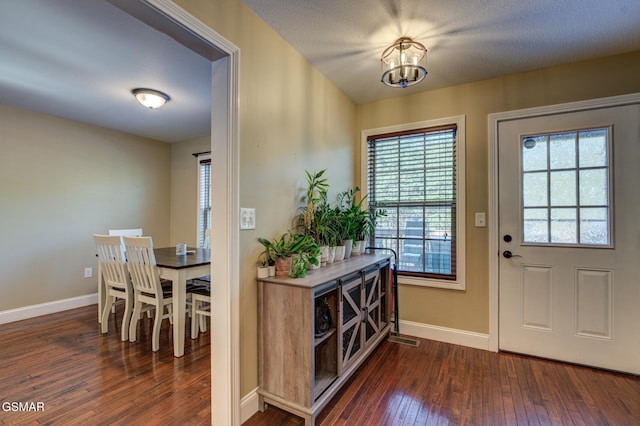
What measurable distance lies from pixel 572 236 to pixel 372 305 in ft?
5.65

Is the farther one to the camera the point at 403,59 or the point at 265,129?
the point at 403,59

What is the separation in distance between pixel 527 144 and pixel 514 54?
75 centimetres

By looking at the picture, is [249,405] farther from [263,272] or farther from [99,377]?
[99,377]

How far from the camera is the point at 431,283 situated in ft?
9.37

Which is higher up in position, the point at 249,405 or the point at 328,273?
the point at 328,273

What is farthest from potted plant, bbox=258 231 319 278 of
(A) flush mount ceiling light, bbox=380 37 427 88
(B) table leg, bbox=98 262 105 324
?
(B) table leg, bbox=98 262 105 324

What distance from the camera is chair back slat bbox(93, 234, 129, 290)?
2818 millimetres

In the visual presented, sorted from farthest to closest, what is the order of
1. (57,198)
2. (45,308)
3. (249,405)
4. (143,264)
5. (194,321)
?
(57,198) < (45,308) < (194,321) < (143,264) < (249,405)

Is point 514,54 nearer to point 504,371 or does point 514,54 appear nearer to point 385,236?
point 385,236

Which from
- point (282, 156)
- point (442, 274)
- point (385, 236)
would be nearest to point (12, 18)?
point (282, 156)

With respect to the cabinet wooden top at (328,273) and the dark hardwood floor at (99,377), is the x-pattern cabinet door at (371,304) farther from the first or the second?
the dark hardwood floor at (99,377)

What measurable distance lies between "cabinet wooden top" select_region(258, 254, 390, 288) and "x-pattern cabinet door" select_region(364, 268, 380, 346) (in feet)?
0.36

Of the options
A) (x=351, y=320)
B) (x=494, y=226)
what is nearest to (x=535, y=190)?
(x=494, y=226)

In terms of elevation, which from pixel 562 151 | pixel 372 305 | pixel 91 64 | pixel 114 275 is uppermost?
pixel 91 64
